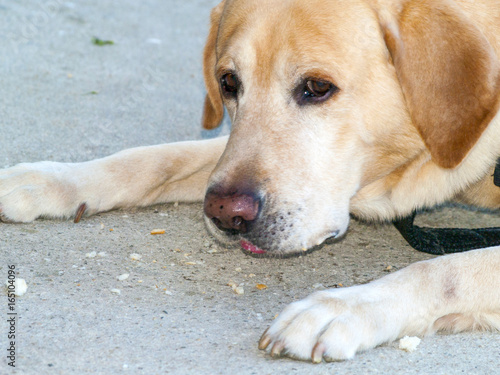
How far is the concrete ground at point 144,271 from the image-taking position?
2301mm

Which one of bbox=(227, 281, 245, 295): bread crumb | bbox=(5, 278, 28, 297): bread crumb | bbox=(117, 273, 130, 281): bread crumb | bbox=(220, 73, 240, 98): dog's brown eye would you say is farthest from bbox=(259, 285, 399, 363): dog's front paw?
bbox=(220, 73, 240, 98): dog's brown eye

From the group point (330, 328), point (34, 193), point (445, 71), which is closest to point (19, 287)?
point (34, 193)

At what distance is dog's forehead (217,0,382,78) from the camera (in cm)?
274

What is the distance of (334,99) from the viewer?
2795mm

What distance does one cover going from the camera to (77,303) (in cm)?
257

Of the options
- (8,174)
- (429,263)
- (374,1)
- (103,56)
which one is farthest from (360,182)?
(103,56)

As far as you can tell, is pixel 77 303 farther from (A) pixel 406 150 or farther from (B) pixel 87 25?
(B) pixel 87 25

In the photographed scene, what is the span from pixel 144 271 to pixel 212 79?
1213 mm

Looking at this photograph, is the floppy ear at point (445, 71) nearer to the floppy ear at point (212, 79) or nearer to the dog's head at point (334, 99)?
the dog's head at point (334, 99)

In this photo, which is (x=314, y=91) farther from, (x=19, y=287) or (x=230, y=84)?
(x=19, y=287)

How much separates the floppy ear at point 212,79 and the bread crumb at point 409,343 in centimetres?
171

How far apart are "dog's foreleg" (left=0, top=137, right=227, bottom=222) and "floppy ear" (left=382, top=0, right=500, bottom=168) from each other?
119cm

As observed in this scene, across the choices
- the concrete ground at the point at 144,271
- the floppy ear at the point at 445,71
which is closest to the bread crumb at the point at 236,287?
the concrete ground at the point at 144,271

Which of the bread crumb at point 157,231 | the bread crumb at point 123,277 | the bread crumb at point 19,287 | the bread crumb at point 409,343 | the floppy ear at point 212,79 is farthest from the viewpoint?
the floppy ear at point 212,79
